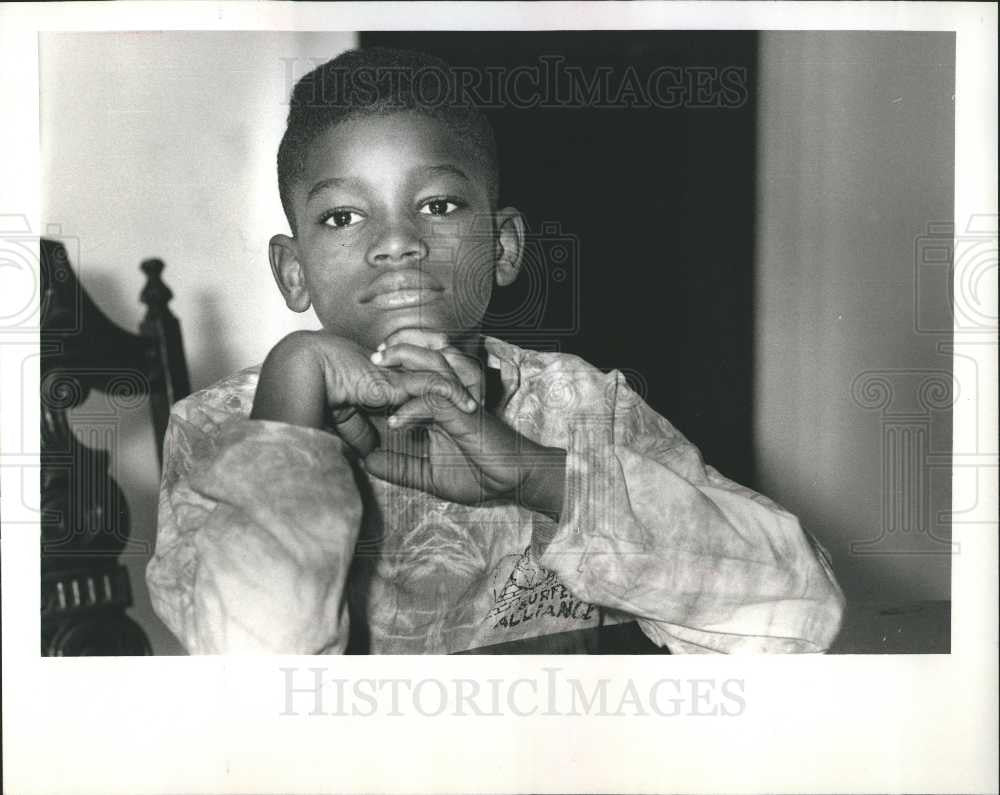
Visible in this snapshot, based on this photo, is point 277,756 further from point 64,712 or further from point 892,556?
point 892,556

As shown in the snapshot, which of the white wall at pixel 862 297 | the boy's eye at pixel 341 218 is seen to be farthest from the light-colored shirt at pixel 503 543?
the boy's eye at pixel 341 218

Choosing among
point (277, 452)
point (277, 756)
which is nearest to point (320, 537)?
point (277, 452)

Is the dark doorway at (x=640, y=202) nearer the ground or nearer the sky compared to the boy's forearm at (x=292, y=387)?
nearer the sky

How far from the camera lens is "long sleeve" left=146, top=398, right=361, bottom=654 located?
1.35 m

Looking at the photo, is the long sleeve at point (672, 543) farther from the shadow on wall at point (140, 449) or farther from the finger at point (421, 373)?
the shadow on wall at point (140, 449)

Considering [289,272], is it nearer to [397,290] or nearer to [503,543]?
[397,290]

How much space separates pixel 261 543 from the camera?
4.42ft

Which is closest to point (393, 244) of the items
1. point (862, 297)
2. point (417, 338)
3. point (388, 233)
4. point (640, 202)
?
point (388, 233)

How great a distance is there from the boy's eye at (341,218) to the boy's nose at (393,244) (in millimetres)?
41

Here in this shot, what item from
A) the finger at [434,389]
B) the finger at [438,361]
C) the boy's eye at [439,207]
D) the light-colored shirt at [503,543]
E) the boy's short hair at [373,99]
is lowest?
the light-colored shirt at [503,543]

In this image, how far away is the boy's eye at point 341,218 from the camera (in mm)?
1455

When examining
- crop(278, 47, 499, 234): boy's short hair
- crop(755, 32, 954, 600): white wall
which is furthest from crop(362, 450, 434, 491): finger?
crop(755, 32, 954, 600): white wall

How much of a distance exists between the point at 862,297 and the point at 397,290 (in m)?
0.66

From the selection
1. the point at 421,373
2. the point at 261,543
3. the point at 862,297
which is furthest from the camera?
the point at 862,297
